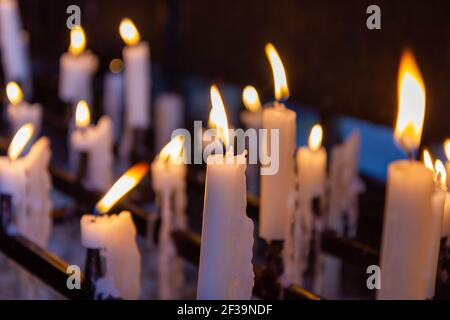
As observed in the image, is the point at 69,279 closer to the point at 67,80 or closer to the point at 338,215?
the point at 338,215

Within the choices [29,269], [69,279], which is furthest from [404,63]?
[29,269]

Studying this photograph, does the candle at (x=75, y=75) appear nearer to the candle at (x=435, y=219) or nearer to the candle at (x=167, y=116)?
the candle at (x=167, y=116)

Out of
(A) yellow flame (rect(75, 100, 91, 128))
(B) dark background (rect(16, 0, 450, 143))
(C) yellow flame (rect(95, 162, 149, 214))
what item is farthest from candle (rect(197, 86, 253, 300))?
(B) dark background (rect(16, 0, 450, 143))

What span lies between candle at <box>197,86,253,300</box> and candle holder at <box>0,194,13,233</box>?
562 millimetres

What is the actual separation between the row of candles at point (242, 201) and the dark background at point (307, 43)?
1.36ft

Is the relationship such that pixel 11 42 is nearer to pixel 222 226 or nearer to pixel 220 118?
pixel 220 118

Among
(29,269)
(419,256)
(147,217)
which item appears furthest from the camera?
(147,217)

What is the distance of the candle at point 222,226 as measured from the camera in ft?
3.29

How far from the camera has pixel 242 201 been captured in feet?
3.37

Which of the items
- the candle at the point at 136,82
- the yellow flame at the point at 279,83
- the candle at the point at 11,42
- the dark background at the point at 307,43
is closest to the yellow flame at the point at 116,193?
the yellow flame at the point at 279,83

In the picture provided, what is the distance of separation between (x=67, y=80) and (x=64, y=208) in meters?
0.50

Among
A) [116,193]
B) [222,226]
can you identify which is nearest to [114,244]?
[116,193]

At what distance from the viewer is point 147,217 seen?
156 cm

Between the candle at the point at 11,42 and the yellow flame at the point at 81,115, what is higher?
the candle at the point at 11,42
